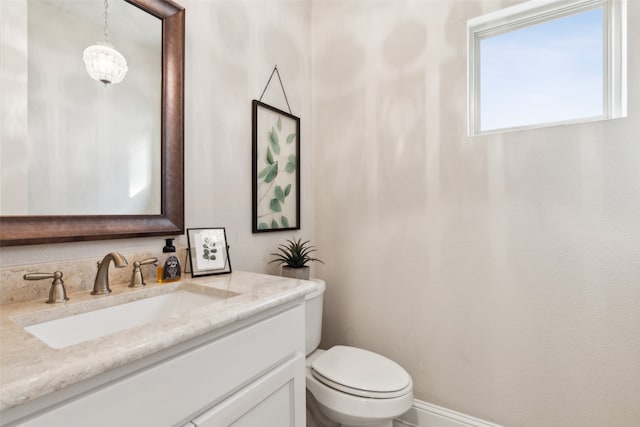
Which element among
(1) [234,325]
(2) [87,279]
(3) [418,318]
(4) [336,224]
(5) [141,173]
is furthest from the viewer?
(4) [336,224]

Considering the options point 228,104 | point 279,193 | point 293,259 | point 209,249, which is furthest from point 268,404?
point 228,104

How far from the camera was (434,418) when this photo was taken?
1.62 meters

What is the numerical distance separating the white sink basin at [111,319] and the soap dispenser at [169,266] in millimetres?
65

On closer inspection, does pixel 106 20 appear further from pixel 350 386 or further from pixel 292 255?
pixel 350 386

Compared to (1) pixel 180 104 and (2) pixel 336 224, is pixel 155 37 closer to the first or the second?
(1) pixel 180 104

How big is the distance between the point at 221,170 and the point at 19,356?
3.28ft

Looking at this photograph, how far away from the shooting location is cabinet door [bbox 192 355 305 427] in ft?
2.52

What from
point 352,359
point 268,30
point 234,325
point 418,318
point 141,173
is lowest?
point 352,359

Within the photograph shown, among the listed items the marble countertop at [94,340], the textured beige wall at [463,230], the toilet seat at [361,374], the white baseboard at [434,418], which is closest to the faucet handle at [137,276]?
the marble countertop at [94,340]

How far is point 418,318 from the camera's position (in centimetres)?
167

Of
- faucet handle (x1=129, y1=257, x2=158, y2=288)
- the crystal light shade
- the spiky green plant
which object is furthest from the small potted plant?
the crystal light shade

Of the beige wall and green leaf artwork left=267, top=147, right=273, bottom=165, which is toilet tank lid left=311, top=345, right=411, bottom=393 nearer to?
the beige wall

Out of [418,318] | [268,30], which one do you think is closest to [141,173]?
[268,30]

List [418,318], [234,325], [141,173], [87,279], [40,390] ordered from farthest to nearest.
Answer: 1. [418,318]
2. [141,173]
3. [87,279]
4. [234,325]
5. [40,390]
